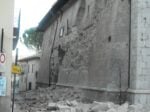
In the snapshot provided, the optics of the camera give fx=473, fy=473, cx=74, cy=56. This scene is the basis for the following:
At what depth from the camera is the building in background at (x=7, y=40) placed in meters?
15.1

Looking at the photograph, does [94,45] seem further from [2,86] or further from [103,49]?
[2,86]

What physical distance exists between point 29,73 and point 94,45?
35127mm

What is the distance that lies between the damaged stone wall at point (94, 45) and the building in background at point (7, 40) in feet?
14.6

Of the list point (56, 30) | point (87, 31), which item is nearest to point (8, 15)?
point (87, 31)

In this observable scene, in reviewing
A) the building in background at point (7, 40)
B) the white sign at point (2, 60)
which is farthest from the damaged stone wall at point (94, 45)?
the white sign at point (2, 60)

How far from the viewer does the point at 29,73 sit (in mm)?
55969

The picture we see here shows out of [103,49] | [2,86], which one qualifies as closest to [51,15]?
[103,49]

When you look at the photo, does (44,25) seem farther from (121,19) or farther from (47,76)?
(121,19)

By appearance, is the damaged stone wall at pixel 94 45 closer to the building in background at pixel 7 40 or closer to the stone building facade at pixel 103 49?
the stone building facade at pixel 103 49

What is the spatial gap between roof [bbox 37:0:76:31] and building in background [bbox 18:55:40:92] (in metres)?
7.84

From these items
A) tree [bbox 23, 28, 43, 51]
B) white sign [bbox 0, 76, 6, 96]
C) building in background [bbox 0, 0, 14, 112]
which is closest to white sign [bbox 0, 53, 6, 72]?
white sign [bbox 0, 76, 6, 96]

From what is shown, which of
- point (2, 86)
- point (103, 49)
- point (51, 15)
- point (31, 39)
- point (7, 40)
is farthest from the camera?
point (31, 39)

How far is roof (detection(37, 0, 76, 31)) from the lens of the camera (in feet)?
103

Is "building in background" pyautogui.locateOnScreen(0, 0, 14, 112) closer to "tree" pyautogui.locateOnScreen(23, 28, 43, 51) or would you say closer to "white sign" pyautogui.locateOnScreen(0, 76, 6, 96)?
"white sign" pyautogui.locateOnScreen(0, 76, 6, 96)
